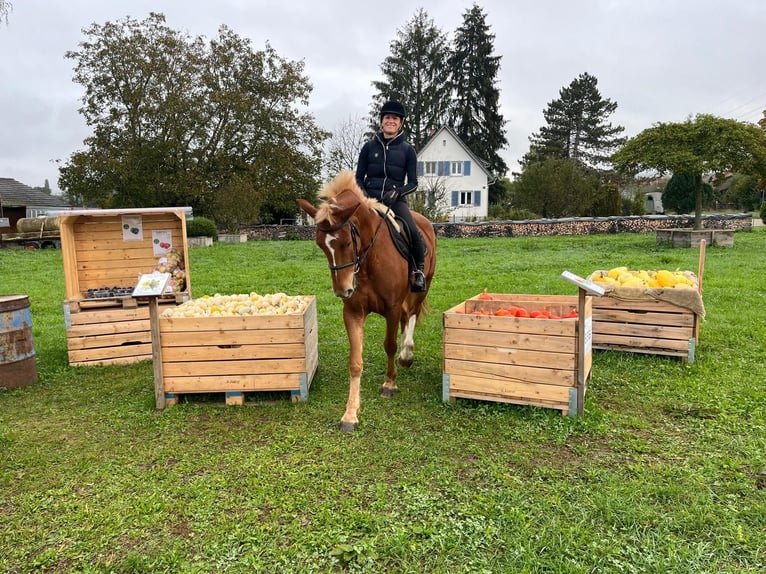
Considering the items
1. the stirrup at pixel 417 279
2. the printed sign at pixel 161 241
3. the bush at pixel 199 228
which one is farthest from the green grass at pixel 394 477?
the bush at pixel 199 228

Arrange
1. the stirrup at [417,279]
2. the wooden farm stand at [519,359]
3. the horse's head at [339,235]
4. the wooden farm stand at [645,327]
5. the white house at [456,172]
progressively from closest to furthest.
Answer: the horse's head at [339,235] → the wooden farm stand at [519,359] → the stirrup at [417,279] → the wooden farm stand at [645,327] → the white house at [456,172]

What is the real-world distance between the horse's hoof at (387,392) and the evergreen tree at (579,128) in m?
49.8

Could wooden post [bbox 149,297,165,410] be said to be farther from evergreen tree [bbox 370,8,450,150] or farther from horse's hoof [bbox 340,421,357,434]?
evergreen tree [bbox 370,8,450,150]

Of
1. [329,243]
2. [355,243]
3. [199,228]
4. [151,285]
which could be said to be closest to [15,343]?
[151,285]

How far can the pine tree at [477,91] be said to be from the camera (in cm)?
4159

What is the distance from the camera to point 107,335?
20.9ft

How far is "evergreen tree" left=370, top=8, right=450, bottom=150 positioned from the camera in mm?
42250

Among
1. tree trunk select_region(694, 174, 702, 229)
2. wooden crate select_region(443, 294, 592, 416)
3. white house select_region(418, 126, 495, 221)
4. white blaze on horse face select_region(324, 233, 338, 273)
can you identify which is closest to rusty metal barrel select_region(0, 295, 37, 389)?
white blaze on horse face select_region(324, 233, 338, 273)

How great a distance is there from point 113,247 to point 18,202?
36.5 meters

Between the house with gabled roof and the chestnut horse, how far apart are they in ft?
120

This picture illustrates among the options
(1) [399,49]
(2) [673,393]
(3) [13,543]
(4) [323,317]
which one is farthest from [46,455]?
(1) [399,49]

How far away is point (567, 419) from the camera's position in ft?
14.6

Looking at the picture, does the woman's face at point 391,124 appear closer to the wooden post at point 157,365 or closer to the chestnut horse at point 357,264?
the chestnut horse at point 357,264

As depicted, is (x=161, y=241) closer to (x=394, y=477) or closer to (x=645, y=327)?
(x=394, y=477)
